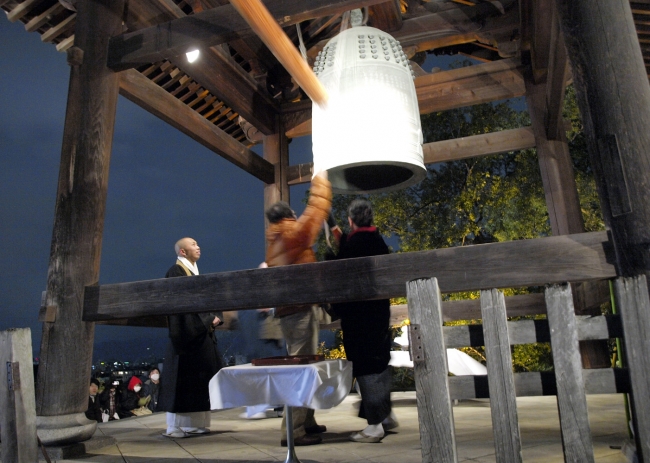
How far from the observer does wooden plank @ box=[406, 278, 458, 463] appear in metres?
1.98

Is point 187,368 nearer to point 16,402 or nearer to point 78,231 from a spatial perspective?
point 78,231

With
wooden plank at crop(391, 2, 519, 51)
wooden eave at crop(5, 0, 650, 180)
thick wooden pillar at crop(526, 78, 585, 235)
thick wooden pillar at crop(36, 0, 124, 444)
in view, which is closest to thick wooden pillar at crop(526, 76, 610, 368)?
thick wooden pillar at crop(526, 78, 585, 235)

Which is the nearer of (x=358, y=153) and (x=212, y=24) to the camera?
(x=358, y=153)

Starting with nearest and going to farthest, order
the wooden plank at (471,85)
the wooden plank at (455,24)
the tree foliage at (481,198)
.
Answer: the wooden plank at (455,24), the wooden plank at (471,85), the tree foliage at (481,198)

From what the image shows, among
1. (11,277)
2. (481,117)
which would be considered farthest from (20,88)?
(481,117)

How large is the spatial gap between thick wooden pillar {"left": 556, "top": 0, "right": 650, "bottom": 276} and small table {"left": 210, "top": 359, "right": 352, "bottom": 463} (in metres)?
1.50

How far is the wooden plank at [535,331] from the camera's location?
2.07m

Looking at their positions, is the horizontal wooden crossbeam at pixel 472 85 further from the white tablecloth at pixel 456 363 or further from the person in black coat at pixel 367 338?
the white tablecloth at pixel 456 363

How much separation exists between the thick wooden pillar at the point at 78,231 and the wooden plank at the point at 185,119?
1.03ft

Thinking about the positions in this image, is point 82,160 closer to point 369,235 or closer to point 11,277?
point 369,235

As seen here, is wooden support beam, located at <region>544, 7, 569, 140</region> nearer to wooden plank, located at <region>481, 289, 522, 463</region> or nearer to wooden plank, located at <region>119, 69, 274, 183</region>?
wooden plank, located at <region>481, 289, 522, 463</region>

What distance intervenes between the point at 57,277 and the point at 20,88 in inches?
2801

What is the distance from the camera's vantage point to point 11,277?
249 feet

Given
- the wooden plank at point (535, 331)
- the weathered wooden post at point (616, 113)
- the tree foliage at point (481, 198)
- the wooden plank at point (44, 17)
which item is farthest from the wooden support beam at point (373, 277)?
the tree foliage at point (481, 198)
